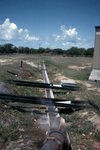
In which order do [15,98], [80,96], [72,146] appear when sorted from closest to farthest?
[72,146], [15,98], [80,96]

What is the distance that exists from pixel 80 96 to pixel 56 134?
16.0 feet

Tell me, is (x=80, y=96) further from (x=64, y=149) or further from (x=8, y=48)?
(x=8, y=48)

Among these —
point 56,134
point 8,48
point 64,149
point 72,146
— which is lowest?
point 72,146

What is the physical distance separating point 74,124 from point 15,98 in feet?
6.99

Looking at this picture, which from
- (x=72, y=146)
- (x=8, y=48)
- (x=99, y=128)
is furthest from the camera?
(x=8, y=48)

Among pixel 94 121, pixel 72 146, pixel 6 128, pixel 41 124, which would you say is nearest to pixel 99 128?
pixel 94 121

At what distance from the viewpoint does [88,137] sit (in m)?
4.23

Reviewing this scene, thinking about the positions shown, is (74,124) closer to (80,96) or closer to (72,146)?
(72,146)

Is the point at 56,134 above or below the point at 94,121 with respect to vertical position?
above

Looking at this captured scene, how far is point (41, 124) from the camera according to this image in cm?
472

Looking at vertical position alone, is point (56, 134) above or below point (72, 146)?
above

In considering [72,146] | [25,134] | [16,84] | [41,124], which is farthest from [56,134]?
[16,84]

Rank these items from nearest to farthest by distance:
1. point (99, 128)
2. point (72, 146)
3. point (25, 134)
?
point (72, 146), point (25, 134), point (99, 128)

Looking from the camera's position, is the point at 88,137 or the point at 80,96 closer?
the point at 88,137
